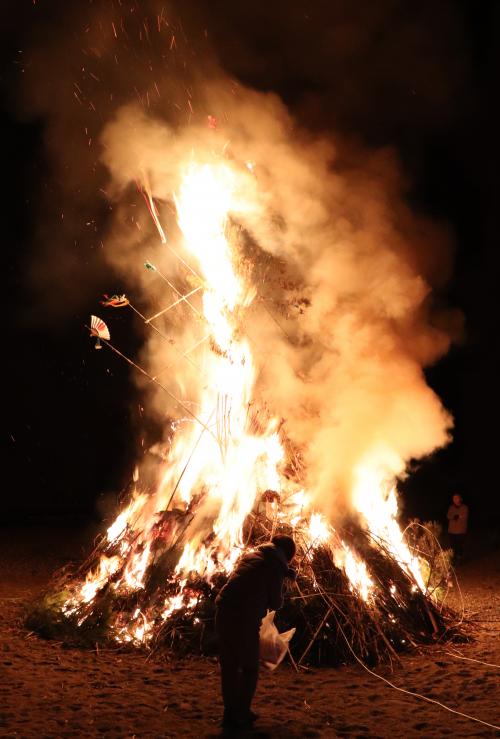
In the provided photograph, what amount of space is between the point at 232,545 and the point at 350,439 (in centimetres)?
179

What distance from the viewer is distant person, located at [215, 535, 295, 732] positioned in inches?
171

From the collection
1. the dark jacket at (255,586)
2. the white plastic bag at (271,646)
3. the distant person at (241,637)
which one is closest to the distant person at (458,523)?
the white plastic bag at (271,646)

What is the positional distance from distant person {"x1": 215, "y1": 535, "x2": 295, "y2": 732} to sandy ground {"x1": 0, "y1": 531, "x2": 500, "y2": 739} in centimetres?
21

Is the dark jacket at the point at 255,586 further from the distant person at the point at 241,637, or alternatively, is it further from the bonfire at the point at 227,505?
the bonfire at the point at 227,505

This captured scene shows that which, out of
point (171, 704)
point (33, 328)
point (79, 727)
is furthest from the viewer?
point (33, 328)

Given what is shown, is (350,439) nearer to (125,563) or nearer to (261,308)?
(261,308)

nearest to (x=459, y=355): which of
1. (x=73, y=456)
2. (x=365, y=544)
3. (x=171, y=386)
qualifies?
(x=73, y=456)

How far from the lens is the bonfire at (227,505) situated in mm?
6219

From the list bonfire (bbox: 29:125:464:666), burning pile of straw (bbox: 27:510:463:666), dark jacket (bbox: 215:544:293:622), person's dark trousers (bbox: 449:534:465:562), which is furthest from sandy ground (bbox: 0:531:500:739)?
person's dark trousers (bbox: 449:534:465:562)

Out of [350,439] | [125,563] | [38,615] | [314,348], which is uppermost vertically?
[314,348]

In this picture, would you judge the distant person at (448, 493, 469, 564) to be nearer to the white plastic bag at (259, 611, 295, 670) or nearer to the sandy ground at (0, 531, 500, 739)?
the sandy ground at (0, 531, 500, 739)

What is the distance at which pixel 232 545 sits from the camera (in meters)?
6.73

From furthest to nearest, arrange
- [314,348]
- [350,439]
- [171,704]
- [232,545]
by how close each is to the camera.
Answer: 1. [314,348]
2. [350,439]
3. [232,545]
4. [171,704]

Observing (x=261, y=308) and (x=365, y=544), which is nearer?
(x=365, y=544)
